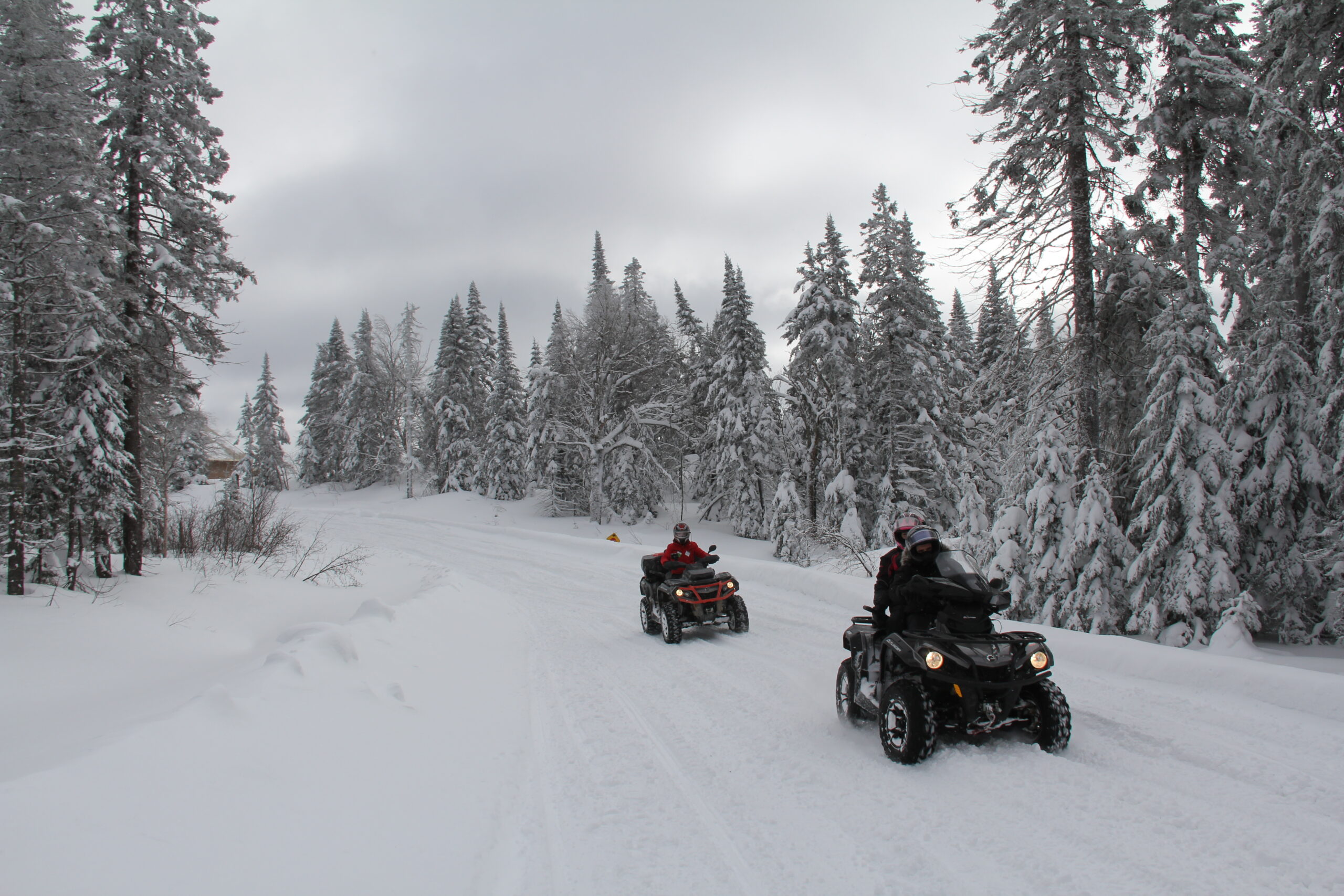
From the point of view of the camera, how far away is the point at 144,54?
12.9 meters

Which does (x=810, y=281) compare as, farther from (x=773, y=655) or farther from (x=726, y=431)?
(x=773, y=655)

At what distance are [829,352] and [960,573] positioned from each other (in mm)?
20451

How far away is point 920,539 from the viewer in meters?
5.14

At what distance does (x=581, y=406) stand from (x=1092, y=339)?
24.6 m

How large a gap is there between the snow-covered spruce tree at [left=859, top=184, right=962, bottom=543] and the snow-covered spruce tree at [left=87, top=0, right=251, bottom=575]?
20450mm

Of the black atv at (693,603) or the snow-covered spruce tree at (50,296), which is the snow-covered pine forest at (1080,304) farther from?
the black atv at (693,603)

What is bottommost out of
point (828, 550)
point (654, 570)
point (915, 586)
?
point (828, 550)

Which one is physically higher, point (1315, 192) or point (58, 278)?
point (1315, 192)

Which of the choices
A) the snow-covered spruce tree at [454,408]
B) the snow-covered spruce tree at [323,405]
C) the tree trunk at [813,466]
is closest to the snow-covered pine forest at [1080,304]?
the tree trunk at [813,466]

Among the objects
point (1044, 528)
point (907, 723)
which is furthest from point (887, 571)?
point (1044, 528)

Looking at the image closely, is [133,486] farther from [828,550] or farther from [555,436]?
[555,436]

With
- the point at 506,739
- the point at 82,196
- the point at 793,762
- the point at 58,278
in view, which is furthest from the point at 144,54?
the point at 793,762

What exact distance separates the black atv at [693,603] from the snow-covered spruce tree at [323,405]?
53.6 m

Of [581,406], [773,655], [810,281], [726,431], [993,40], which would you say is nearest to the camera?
[773,655]
